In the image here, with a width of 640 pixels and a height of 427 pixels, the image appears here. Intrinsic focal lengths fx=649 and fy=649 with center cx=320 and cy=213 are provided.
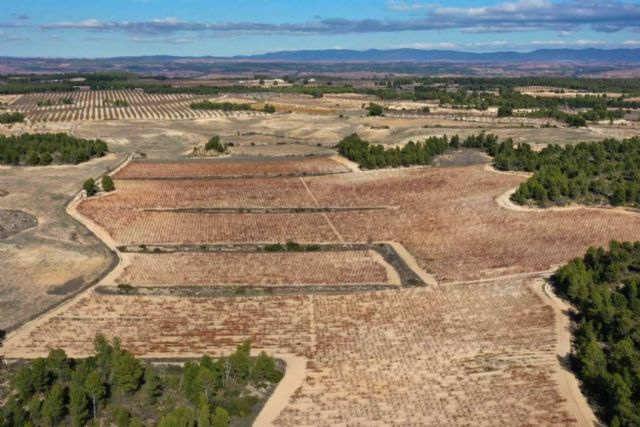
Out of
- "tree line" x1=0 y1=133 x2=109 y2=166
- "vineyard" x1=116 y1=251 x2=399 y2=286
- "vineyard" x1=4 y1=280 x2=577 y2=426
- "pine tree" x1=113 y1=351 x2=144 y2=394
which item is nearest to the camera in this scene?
"vineyard" x1=4 y1=280 x2=577 y2=426

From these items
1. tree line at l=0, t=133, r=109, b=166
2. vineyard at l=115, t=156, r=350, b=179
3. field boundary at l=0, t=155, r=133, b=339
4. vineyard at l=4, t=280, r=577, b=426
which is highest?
tree line at l=0, t=133, r=109, b=166

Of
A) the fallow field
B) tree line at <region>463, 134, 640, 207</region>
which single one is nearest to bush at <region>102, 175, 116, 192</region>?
the fallow field

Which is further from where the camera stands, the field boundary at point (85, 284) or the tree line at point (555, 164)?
the tree line at point (555, 164)

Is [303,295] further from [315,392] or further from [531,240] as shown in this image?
[531,240]

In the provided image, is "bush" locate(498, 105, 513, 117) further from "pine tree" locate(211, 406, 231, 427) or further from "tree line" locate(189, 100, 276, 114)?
"pine tree" locate(211, 406, 231, 427)

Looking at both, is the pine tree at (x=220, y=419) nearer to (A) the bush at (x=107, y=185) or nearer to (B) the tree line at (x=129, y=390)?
(B) the tree line at (x=129, y=390)

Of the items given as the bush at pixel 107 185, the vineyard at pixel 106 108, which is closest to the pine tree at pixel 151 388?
the bush at pixel 107 185

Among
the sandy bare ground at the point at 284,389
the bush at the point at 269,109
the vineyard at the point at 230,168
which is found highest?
the bush at the point at 269,109
